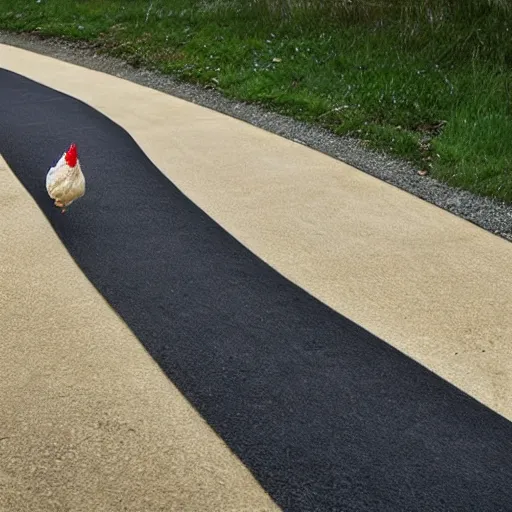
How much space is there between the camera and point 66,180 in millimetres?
5227

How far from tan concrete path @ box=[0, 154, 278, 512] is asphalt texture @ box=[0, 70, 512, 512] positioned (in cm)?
12

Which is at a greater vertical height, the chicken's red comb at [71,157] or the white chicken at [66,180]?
the chicken's red comb at [71,157]

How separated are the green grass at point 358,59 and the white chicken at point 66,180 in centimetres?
341

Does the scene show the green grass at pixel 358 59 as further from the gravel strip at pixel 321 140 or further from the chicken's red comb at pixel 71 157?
the chicken's red comb at pixel 71 157

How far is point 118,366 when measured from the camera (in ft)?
12.5

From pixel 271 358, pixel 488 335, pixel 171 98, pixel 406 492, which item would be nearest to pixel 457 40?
pixel 171 98

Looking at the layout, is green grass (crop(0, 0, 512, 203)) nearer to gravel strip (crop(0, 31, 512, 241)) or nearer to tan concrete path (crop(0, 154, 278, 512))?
gravel strip (crop(0, 31, 512, 241))

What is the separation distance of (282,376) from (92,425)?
39.2 inches

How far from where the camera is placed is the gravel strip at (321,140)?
624 centimetres

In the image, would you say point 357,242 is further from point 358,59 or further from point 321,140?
point 358,59

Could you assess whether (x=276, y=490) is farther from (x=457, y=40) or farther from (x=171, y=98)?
(x=457, y=40)

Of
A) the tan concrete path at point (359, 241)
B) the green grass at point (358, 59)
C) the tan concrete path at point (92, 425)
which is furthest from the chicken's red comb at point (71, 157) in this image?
the green grass at point (358, 59)

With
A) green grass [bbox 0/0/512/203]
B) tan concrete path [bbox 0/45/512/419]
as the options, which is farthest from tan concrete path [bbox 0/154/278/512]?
green grass [bbox 0/0/512/203]

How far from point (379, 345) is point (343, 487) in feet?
4.05
